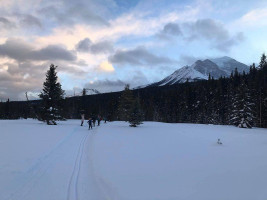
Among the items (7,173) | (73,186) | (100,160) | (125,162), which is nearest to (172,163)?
(125,162)

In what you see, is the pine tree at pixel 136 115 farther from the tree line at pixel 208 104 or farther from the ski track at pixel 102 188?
the ski track at pixel 102 188

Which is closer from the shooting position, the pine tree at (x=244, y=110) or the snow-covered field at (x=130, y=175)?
the snow-covered field at (x=130, y=175)

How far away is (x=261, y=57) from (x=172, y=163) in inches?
2909

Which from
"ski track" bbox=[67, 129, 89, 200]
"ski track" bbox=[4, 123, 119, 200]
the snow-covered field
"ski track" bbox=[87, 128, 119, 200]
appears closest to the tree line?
the snow-covered field

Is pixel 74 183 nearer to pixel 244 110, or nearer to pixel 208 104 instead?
pixel 244 110

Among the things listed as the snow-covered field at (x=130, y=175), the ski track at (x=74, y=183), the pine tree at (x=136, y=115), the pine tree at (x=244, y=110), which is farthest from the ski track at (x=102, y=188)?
the pine tree at (x=244, y=110)

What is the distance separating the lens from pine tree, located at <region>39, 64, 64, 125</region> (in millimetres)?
31453

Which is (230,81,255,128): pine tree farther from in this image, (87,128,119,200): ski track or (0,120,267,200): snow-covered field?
(87,128,119,200): ski track

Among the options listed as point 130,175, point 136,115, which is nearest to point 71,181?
point 130,175

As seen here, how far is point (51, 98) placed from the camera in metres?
32.0

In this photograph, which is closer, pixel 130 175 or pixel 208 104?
pixel 130 175

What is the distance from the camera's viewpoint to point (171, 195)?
5.73 metres

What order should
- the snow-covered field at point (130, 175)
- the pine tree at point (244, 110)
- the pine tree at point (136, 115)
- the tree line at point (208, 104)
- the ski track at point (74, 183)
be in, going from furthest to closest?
the tree line at point (208, 104) → the pine tree at point (244, 110) → the pine tree at point (136, 115) → the snow-covered field at point (130, 175) → the ski track at point (74, 183)

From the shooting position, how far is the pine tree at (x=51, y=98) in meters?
31.5
